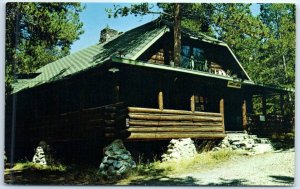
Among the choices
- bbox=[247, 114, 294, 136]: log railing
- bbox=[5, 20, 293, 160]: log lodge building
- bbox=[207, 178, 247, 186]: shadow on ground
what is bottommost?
bbox=[207, 178, 247, 186]: shadow on ground

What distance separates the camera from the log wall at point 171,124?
9.82 metres

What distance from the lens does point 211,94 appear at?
12578 mm

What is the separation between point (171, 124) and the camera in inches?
421

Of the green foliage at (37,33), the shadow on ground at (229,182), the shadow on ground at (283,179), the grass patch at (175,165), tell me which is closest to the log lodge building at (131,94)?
the green foliage at (37,33)

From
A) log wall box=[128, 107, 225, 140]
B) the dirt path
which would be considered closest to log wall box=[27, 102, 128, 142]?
log wall box=[128, 107, 225, 140]

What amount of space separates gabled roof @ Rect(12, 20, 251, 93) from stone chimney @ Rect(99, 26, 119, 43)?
0.82 ft

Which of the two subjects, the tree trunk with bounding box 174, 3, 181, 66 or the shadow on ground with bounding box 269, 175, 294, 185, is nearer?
the shadow on ground with bounding box 269, 175, 294, 185

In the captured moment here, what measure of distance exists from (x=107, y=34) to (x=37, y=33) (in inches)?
70.6

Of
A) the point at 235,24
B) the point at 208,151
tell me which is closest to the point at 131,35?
the point at 235,24

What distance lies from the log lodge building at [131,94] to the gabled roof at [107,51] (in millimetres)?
26

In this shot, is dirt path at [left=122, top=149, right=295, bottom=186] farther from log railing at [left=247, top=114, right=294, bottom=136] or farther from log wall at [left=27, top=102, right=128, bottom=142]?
log wall at [left=27, top=102, right=128, bottom=142]

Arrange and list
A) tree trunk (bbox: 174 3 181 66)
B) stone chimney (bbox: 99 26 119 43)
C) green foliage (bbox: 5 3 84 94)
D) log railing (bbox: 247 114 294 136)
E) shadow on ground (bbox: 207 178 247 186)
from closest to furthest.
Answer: shadow on ground (bbox: 207 178 247 186)
green foliage (bbox: 5 3 84 94)
log railing (bbox: 247 114 294 136)
stone chimney (bbox: 99 26 119 43)
tree trunk (bbox: 174 3 181 66)

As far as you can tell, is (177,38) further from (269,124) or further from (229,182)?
(229,182)

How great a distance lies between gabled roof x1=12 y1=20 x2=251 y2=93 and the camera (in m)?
11.0
